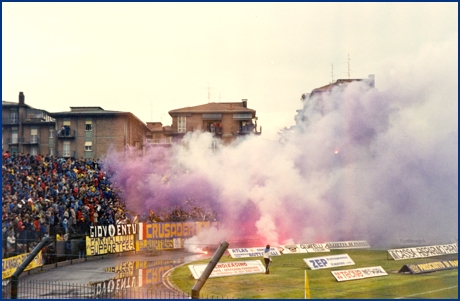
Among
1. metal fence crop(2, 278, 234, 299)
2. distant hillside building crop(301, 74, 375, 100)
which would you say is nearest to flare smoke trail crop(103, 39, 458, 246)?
distant hillside building crop(301, 74, 375, 100)

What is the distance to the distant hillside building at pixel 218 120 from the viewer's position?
114 feet

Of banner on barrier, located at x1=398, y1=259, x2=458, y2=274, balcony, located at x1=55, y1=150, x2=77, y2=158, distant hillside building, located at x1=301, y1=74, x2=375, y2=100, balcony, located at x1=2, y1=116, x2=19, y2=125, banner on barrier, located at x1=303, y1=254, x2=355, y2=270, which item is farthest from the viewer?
distant hillside building, located at x1=301, y1=74, x2=375, y2=100

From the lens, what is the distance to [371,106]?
34062 mm

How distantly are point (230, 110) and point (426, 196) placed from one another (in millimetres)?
12574

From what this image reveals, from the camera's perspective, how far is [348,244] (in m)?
32.7

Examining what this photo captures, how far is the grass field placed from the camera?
62.7 feet

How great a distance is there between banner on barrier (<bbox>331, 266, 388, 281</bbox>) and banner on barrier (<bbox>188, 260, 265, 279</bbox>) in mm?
3630

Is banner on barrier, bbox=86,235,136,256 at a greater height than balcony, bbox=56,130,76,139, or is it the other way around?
balcony, bbox=56,130,76,139

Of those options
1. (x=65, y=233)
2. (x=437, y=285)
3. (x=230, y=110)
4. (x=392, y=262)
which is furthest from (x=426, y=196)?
(x=65, y=233)

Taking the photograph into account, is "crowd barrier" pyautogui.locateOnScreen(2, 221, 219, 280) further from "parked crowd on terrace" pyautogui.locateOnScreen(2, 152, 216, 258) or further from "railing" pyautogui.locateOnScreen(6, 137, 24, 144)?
"railing" pyautogui.locateOnScreen(6, 137, 24, 144)

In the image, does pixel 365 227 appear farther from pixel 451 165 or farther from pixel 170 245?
pixel 170 245

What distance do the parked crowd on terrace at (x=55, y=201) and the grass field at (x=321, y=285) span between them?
5.86 m

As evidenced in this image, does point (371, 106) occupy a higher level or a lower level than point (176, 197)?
higher

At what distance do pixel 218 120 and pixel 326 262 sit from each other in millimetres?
13750
